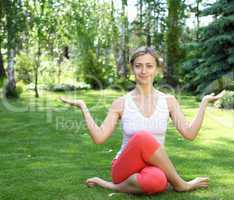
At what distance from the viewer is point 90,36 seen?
2164 cm

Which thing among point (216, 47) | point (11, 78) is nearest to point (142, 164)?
point (11, 78)

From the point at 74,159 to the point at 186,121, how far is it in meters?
1.88

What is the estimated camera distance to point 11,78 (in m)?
14.0

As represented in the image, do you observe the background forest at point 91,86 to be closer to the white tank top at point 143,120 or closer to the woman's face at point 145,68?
the white tank top at point 143,120

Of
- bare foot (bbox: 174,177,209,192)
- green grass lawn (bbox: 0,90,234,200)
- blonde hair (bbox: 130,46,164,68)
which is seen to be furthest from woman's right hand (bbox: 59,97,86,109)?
bare foot (bbox: 174,177,209,192)

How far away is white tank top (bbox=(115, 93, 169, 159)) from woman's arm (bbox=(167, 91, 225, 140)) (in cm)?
6

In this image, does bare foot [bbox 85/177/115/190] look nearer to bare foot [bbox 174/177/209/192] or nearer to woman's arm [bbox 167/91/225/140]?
bare foot [bbox 174/177/209/192]

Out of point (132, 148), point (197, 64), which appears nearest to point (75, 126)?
point (132, 148)

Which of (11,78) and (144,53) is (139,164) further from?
(11,78)

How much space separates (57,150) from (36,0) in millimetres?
9401

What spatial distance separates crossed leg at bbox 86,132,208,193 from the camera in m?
3.34

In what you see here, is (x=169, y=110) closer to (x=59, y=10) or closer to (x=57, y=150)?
(x=57, y=150)

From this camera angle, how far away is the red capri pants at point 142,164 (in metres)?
3.34

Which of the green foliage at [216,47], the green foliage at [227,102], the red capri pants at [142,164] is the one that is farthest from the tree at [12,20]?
the red capri pants at [142,164]
